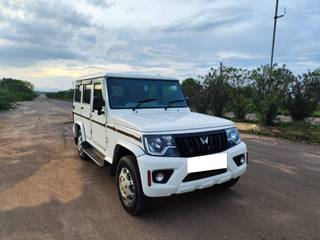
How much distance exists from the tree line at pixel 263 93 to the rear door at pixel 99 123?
28.6 ft

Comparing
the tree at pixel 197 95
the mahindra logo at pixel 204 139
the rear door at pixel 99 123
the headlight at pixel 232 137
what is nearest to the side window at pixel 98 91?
the rear door at pixel 99 123

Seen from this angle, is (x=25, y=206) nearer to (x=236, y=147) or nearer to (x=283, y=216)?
(x=236, y=147)

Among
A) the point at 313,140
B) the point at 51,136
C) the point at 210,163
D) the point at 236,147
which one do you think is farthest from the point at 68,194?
the point at 313,140

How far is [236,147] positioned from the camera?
4.05m

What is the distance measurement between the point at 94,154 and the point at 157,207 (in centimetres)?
194

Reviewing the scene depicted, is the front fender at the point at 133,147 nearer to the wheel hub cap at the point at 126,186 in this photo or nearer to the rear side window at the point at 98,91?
the wheel hub cap at the point at 126,186

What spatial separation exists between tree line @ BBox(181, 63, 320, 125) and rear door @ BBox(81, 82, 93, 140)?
842 cm

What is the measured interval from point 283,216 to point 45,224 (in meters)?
3.08

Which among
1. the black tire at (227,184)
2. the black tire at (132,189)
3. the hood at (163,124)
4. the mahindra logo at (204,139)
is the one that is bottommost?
the black tire at (227,184)

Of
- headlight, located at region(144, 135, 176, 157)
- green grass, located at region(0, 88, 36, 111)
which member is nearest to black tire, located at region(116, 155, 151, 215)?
headlight, located at region(144, 135, 176, 157)

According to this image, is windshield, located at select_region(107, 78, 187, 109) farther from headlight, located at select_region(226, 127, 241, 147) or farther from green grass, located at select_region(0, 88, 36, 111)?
green grass, located at select_region(0, 88, 36, 111)

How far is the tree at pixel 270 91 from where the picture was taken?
12.2 meters

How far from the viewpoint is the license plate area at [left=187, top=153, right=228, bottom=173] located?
354 cm

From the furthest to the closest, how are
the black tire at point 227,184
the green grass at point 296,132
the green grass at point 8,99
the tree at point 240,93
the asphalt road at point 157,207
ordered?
the green grass at point 8,99
the tree at point 240,93
the green grass at point 296,132
the black tire at point 227,184
the asphalt road at point 157,207
